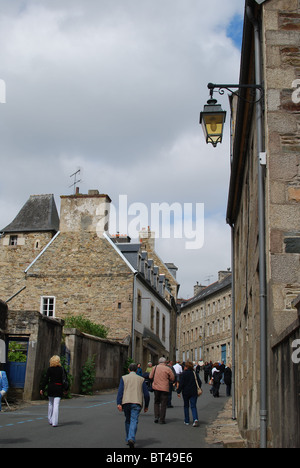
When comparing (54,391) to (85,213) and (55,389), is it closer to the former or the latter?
(55,389)

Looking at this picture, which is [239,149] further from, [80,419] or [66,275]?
[66,275]

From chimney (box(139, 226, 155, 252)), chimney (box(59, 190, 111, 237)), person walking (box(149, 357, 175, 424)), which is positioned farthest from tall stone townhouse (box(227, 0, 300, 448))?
chimney (box(139, 226, 155, 252))

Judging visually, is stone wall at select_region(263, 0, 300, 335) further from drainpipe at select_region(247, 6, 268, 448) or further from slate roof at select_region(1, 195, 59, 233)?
slate roof at select_region(1, 195, 59, 233)

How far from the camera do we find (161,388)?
13102mm

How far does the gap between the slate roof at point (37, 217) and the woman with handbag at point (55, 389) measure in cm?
2516

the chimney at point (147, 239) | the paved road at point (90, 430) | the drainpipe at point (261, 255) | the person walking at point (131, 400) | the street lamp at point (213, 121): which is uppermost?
the chimney at point (147, 239)

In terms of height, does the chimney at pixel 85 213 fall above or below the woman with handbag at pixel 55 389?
above

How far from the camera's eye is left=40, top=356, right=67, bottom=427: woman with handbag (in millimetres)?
11216

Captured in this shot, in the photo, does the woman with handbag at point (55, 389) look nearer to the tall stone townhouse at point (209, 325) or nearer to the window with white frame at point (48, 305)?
the window with white frame at point (48, 305)

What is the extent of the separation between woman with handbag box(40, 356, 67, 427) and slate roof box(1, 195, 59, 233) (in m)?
25.2

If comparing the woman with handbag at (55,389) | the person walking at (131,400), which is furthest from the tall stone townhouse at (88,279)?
the person walking at (131,400)

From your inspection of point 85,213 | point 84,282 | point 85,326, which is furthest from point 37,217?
point 85,326

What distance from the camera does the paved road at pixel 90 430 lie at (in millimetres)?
8910

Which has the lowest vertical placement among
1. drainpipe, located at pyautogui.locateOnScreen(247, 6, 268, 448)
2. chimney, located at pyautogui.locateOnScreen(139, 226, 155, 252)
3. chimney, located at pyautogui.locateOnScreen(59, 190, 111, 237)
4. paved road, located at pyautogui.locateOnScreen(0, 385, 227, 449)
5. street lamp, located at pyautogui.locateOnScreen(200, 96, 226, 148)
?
paved road, located at pyautogui.locateOnScreen(0, 385, 227, 449)
